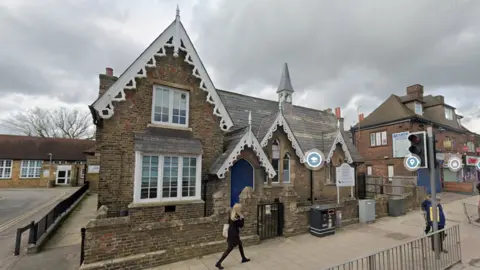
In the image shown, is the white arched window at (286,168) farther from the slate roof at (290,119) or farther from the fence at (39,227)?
the fence at (39,227)

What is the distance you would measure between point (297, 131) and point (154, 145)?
1107 centimetres

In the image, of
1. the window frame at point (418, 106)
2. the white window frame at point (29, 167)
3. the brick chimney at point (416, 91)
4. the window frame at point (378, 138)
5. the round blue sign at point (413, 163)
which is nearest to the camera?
the round blue sign at point (413, 163)

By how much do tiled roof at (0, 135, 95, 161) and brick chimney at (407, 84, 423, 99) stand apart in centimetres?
4139

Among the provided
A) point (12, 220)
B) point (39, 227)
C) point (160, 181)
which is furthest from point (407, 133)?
point (12, 220)

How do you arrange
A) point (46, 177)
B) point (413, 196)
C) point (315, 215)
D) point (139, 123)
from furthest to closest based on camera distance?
point (46, 177)
point (413, 196)
point (315, 215)
point (139, 123)

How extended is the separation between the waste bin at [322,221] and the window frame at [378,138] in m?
20.7

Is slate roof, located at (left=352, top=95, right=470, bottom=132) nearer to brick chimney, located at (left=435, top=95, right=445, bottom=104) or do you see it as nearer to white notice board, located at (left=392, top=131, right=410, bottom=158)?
brick chimney, located at (left=435, top=95, right=445, bottom=104)

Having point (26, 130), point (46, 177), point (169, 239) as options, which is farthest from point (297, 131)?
point (26, 130)

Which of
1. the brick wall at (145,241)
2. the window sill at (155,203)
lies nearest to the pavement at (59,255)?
the brick wall at (145,241)

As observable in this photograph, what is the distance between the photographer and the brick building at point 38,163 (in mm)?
31047

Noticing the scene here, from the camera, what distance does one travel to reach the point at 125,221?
664 cm

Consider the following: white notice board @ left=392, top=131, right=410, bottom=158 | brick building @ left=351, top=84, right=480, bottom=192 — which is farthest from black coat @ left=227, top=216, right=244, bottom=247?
white notice board @ left=392, top=131, right=410, bottom=158

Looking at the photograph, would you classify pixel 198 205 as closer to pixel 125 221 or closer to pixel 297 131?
pixel 125 221

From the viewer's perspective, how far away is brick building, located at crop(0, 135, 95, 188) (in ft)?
102
